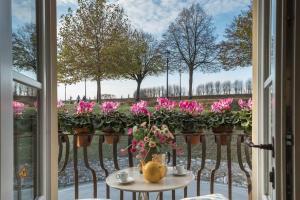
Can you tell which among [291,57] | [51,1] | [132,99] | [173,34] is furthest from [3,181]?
[173,34]

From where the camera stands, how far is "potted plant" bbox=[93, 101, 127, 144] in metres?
2.65

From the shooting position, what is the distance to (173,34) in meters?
3.06

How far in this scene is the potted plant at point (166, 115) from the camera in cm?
264

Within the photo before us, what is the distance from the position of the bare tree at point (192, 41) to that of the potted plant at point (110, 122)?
2.68 ft

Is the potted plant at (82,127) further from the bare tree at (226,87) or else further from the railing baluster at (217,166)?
the bare tree at (226,87)

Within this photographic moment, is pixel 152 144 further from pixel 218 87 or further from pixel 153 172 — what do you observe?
pixel 218 87

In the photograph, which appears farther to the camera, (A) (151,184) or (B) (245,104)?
(B) (245,104)

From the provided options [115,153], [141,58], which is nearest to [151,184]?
[115,153]

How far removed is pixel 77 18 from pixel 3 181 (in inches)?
104

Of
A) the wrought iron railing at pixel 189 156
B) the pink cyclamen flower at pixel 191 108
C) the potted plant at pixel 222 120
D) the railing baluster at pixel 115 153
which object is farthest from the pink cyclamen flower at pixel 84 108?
the potted plant at pixel 222 120

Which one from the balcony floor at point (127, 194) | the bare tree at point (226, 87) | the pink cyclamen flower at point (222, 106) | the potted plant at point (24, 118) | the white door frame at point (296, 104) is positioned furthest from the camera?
the bare tree at point (226, 87)

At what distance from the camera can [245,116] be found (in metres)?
2.54

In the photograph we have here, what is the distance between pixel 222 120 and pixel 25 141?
1749 mm

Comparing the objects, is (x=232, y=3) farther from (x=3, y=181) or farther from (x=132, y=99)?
(x=3, y=181)
